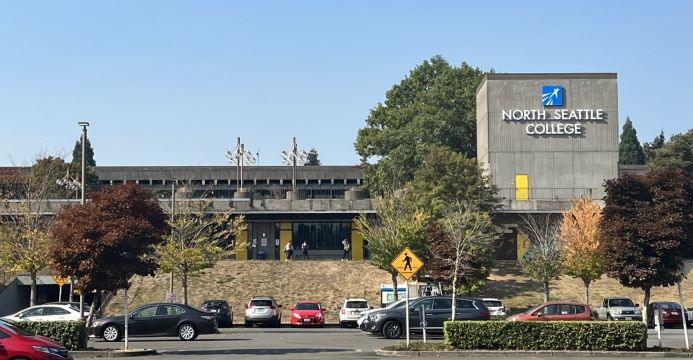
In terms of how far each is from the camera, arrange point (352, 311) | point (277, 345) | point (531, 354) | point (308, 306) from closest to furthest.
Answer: point (531, 354)
point (277, 345)
point (352, 311)
point (308, 306)

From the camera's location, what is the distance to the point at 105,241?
91.8 ft

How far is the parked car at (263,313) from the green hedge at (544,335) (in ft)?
60.8

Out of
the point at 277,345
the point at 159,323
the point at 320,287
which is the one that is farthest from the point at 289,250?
the point at 277,345

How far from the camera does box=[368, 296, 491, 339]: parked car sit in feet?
109

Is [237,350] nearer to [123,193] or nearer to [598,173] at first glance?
[123,193]

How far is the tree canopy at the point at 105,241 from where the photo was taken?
28109 millimetres

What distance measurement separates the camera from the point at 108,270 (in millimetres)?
28188

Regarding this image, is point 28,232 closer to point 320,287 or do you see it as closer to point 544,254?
point 320,287

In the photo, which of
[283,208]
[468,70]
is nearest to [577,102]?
[468,70]

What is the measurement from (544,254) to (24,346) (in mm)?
36508

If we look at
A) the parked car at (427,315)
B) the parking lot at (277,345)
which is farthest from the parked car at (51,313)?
the parked car at (427,315)

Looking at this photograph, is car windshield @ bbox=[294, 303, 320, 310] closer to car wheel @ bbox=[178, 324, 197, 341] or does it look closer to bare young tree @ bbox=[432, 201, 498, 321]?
bare young tree @ bbox=[432, 201, 498, 321]

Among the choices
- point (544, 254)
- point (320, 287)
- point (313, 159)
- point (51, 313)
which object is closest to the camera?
point (51, 313)

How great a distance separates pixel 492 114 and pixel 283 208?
16125mm
